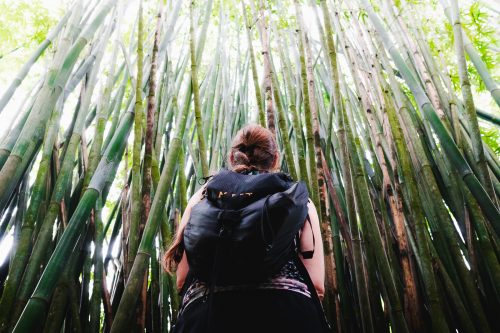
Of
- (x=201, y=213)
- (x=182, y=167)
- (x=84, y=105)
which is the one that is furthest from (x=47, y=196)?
(x=201, y=213)

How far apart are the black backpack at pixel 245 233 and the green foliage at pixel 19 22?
3.16m

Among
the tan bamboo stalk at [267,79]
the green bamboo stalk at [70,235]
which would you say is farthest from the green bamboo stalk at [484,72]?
the green bamboo stalk at [70,235]

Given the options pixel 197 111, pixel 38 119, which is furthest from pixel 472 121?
pixel 38 119

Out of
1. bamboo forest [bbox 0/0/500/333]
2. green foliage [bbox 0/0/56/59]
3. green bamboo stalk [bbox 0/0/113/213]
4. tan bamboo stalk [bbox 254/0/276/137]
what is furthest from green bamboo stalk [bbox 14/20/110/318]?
green foliage [bbox 0/0/56/59]

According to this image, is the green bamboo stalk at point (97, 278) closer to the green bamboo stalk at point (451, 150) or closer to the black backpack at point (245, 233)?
the black backpack at point (245, 233)

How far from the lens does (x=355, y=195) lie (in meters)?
1.47

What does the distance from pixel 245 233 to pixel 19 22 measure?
3710 mm

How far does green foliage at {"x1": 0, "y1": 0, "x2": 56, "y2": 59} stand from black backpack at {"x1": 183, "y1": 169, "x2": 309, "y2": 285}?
10.4ft

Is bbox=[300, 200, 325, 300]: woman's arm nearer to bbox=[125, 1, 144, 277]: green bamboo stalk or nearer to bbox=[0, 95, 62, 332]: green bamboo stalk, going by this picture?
bbox=[125, 1, 144, 277]: green bamboo stalk

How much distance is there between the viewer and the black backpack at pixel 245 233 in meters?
0.86

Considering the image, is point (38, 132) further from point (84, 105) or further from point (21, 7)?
point (21, 7)

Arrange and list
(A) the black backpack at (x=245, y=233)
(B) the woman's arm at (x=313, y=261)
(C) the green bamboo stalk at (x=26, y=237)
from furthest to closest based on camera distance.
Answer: (C) the green bamboo stalk at (x=26, y=237), (B) the woman's arm at (x=313, y=261), (A) the black backpack at (x=245, y=233)

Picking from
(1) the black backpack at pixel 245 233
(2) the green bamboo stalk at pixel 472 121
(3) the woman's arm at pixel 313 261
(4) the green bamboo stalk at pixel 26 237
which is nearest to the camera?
(1) the black backpack at pixel 245 233

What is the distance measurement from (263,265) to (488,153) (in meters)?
1.41
